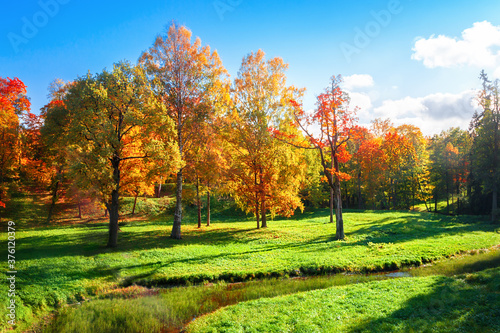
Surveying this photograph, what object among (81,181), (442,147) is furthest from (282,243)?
(442,147)

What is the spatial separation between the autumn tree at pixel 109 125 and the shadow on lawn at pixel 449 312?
51.5 ft

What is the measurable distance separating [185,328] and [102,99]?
1611 centimetres

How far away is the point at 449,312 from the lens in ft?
27.2

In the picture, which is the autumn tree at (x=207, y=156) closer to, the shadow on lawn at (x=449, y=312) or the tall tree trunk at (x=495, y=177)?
the shadow on lawn at (x=449, y=312)

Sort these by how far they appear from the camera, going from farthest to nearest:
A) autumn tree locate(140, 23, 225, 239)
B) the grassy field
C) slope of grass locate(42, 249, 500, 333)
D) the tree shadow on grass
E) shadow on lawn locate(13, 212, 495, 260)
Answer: autumn tree locate(140, 23, 225, 239)
shadow on lawn locate(13, 212, 495, 260)
the tree shadow on grass
the grassy field
slope of grass locate(42, 249, 500, 333)

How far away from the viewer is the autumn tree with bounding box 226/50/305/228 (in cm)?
2444

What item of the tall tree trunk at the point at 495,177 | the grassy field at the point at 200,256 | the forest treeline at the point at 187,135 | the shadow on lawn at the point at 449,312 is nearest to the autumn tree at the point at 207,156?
Answer: the forest treeline at the point at 187,135

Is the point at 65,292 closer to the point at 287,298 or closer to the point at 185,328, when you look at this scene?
the point at 185,328

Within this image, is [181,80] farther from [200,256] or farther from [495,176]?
[495,176]

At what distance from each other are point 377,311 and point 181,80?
70.7 ft

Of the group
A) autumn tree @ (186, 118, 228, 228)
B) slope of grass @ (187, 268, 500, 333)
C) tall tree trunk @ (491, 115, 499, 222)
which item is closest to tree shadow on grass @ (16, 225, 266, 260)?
autumn tree @ (186, 118, 228, 228)

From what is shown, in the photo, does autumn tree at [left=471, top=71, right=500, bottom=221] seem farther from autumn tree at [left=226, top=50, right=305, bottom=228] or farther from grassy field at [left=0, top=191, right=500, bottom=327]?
autumn tree at [left=226, top=50, right=305, bottom=228]

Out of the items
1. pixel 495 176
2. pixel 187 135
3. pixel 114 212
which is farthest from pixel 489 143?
pixel 114 212

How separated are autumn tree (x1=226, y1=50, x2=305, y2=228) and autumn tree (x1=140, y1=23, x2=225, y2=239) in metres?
3.57
